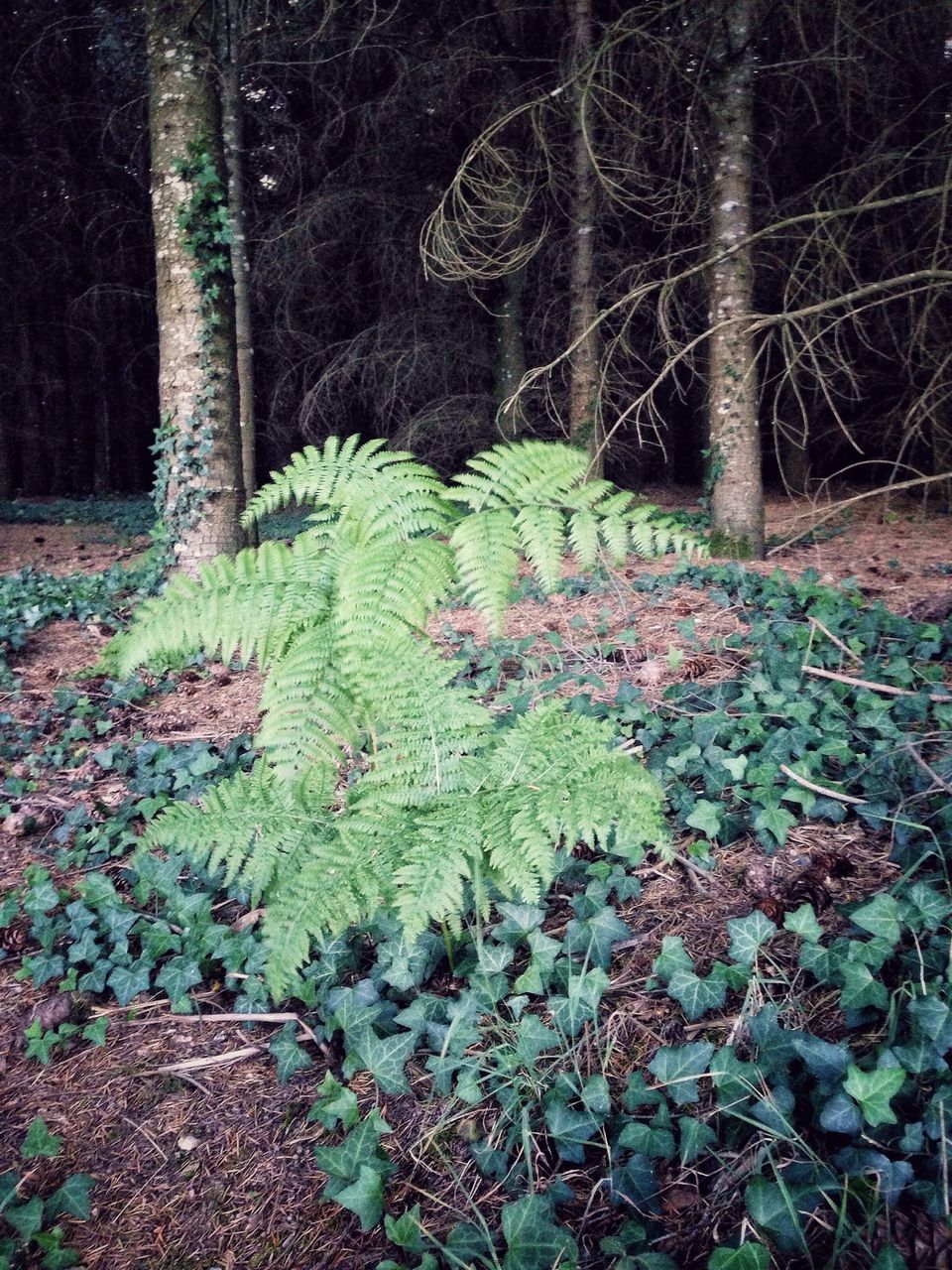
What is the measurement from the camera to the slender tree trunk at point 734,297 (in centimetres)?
570

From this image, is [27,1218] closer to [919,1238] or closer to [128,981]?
[128,981]

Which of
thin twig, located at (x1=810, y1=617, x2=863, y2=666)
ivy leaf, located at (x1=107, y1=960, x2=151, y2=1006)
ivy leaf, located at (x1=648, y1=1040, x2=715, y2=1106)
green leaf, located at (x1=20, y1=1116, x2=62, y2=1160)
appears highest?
thin twig, located at (x1=810, y1=617, x2=863, y2=666)

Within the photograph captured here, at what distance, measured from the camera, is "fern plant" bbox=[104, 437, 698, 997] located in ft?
5.27

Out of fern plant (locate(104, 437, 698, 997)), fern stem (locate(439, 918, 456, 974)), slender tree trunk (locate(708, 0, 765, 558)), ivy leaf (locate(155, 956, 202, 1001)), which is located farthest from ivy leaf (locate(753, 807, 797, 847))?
slender tree trunk (locate(708, 0, 765, 558))

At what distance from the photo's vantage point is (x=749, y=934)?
6.03 ft

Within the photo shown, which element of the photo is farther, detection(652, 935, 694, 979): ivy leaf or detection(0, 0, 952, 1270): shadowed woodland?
detection(652, 935, 694, 979): ivy leaf

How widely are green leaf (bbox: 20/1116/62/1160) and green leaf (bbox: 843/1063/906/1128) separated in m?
1.75

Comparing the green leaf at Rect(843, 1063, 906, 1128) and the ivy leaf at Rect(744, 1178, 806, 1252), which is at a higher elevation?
the green leaf at Rect(843, 1063, 906, 1128)

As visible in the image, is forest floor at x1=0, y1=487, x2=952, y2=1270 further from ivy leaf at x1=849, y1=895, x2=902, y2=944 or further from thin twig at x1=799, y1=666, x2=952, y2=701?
thin twig at x1=799, y1=666, x2=952, y2=701

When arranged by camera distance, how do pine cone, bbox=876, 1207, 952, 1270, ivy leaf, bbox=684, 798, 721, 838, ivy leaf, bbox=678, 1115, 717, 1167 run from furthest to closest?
ivy leaf, bbox=684, 798, 721, 838, ivy leaf, bbox=678, 1115, 717, 1167, pine cone, bbox=876, 1207, 952, 1270

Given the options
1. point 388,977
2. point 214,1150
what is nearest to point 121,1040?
point 214,1150

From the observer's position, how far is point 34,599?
18.4 ft

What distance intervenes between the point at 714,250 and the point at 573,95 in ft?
5.32

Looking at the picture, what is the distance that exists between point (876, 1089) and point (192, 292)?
5516 millimetres
